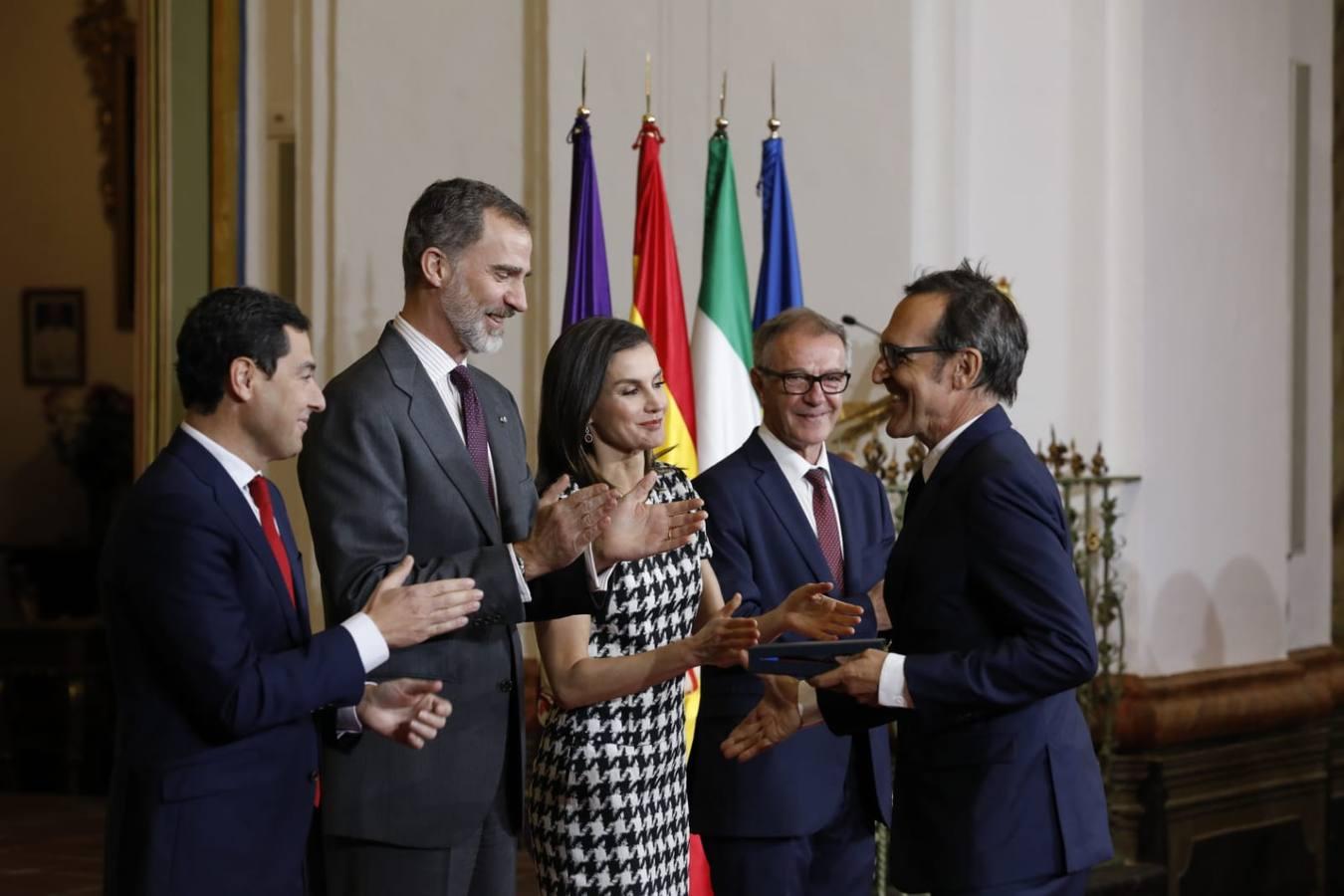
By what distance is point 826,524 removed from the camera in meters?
4.07

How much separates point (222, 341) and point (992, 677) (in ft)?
4.27

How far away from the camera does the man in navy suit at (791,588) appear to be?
374 centimetres

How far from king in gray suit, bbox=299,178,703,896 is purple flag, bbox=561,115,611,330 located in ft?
7.56

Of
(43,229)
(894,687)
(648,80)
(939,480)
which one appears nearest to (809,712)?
(894,687)

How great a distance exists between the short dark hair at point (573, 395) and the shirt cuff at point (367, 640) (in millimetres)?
762

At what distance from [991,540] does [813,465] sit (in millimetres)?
1110

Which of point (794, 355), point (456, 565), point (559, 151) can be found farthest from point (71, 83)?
point (456, 565)

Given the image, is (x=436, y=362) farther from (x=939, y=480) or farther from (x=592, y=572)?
(x=939, y=480)

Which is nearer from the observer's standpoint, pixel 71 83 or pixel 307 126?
pixel 307 126

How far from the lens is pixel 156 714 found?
2.72 metres

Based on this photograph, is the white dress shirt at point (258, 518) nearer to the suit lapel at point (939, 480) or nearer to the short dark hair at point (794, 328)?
the suit lapel at point (939, 480)

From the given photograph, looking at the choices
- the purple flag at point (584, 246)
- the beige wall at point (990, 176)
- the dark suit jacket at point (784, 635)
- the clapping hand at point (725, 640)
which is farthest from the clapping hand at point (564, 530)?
the beige wall at point (990, 176)

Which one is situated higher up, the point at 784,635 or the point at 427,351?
the point at 427,351

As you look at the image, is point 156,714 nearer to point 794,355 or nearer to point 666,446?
→ point 794,355
